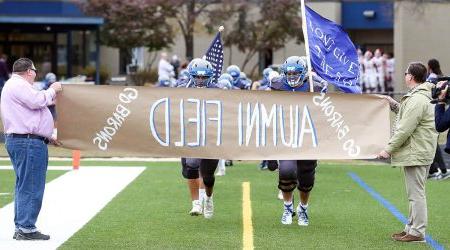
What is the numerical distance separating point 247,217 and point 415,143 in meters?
2.74

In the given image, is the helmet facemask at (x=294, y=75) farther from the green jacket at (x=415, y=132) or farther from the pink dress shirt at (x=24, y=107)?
the pink dress shirt at (x=24, y=107)

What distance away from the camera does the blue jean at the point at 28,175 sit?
32.2 ft

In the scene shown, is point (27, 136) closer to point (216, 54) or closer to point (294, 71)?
point (294, 71)

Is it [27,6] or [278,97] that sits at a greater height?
[27,6]

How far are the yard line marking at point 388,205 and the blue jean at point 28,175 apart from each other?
151 inches

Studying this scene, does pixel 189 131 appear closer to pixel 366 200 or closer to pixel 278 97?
pixel 278 97

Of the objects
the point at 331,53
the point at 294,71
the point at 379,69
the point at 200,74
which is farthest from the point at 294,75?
the point at 379,69

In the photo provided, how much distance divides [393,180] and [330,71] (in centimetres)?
548

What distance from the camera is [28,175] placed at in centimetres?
985

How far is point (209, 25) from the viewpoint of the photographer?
129ft

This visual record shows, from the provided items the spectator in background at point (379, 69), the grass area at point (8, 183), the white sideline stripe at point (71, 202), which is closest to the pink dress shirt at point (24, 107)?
the white sideline stripe at point (71, 202)

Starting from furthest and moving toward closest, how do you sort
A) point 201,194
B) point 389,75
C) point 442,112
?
point 389,75, point 201,194, point 442,112

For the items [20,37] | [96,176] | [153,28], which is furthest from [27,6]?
[96,176]

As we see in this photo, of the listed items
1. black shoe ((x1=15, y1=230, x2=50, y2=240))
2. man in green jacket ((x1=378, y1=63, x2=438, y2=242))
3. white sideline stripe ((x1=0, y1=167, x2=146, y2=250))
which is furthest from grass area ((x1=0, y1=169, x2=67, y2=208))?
man in green jacket ((x1=378, y1=63, x2=438, y2=242))
